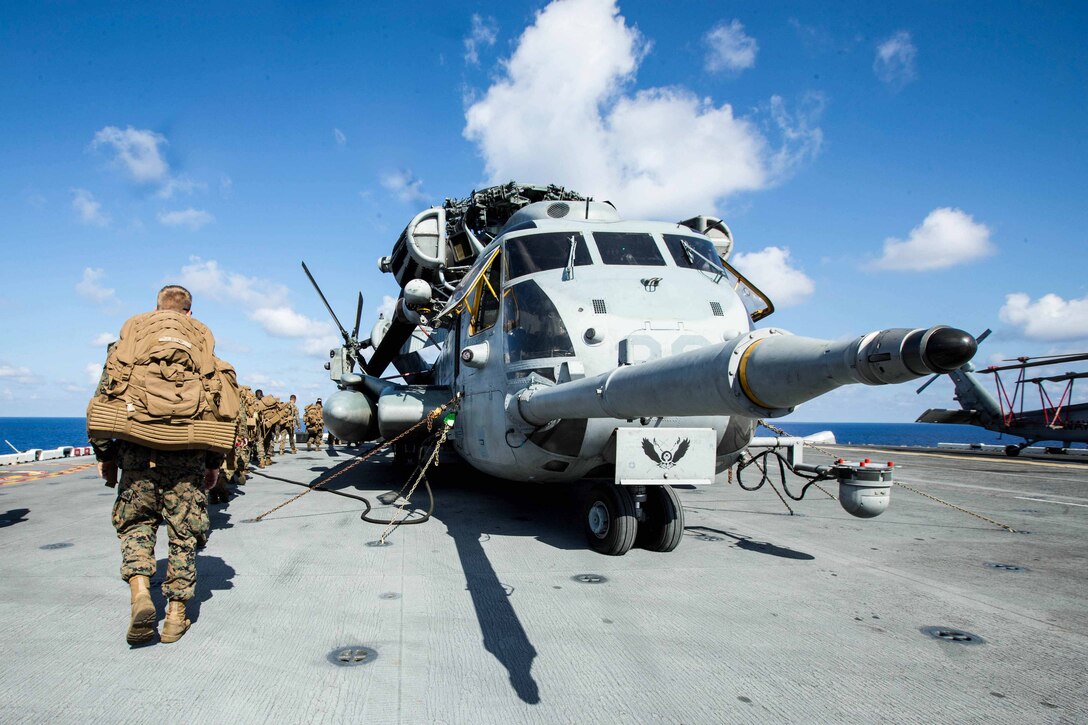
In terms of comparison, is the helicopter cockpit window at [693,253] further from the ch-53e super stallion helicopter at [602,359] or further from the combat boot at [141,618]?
the combat boot at [141,618]

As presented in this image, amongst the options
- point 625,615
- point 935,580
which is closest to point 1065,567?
point 935,580

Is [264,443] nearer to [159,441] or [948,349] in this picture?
[159,441]

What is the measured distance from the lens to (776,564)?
5.34 metres

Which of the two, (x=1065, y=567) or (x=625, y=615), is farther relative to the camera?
(x=1065, y=567)

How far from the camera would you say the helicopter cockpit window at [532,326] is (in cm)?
530

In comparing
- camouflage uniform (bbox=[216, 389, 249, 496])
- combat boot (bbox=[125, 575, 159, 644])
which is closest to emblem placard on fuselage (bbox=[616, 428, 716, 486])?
combat boot (bbox=[125, 575, 159, 644])

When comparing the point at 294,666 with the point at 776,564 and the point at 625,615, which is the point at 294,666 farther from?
the point at 776,564

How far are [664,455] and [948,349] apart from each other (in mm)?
3177

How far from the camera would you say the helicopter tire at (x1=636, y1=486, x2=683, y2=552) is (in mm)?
5566

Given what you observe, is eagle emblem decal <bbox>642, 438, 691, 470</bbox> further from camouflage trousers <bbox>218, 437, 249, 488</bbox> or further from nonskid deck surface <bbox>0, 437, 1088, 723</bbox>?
camouflage trousers <bbox>218, 437, 249, 488</bbox>

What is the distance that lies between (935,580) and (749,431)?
188cm

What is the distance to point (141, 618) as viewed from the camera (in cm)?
320

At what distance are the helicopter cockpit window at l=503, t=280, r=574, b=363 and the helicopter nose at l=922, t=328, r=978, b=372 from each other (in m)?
3.52

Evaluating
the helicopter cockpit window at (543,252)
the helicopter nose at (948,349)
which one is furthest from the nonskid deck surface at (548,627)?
the helicopter cockpit window at (543,252)
